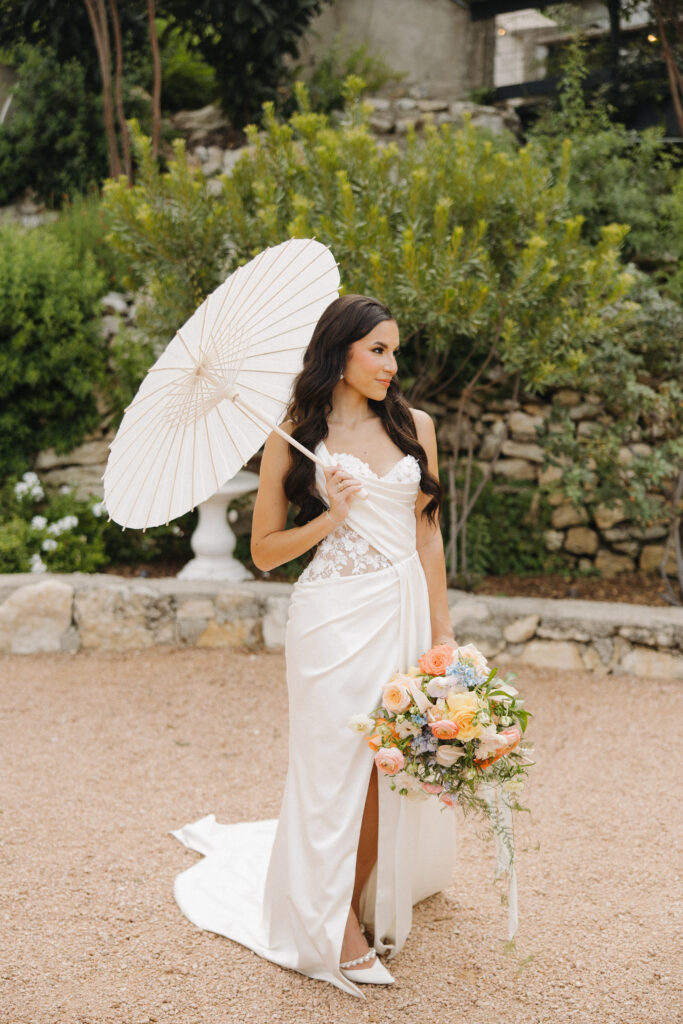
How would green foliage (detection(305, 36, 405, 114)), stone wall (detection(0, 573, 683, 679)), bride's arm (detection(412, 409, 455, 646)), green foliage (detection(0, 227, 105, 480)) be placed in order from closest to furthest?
bride's arm (detection(412, 409, 455, 646))
stone wall (detection(0, 573, 683, 679))
green foliage (detection(0, 227, 105, 480))
green foliage (detection(305, 36, 405, 114))

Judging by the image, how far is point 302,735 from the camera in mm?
2838

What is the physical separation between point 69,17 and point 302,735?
32.0 ft

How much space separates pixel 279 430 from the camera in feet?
8.67

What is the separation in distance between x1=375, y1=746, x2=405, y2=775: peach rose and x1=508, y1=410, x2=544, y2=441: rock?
5.20 metres

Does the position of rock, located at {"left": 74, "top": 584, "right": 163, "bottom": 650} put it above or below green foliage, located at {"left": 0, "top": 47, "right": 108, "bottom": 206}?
below

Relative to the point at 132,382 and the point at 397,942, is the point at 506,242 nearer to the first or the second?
the point at 132,382

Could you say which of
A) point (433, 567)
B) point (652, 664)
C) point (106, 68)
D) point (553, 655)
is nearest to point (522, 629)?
point (553, 655)

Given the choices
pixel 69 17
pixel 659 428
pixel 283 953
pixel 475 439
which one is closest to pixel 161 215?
pixel 475 439

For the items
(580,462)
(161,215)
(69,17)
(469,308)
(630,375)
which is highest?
(69,17)

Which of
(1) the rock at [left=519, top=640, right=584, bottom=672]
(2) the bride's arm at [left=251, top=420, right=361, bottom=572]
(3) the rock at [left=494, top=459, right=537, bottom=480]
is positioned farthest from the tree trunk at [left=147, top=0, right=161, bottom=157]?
(2) the bride's arm at [left=251, top=420, right=361, bottom=572]

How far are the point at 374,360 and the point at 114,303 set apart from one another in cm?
569

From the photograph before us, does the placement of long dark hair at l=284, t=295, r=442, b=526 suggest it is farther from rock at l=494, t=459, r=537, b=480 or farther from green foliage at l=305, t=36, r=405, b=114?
green foliage at l=305, t=36, r=405, b=114

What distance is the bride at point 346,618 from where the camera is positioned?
2785 millimetres

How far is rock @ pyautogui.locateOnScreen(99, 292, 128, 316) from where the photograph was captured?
7918 mm
